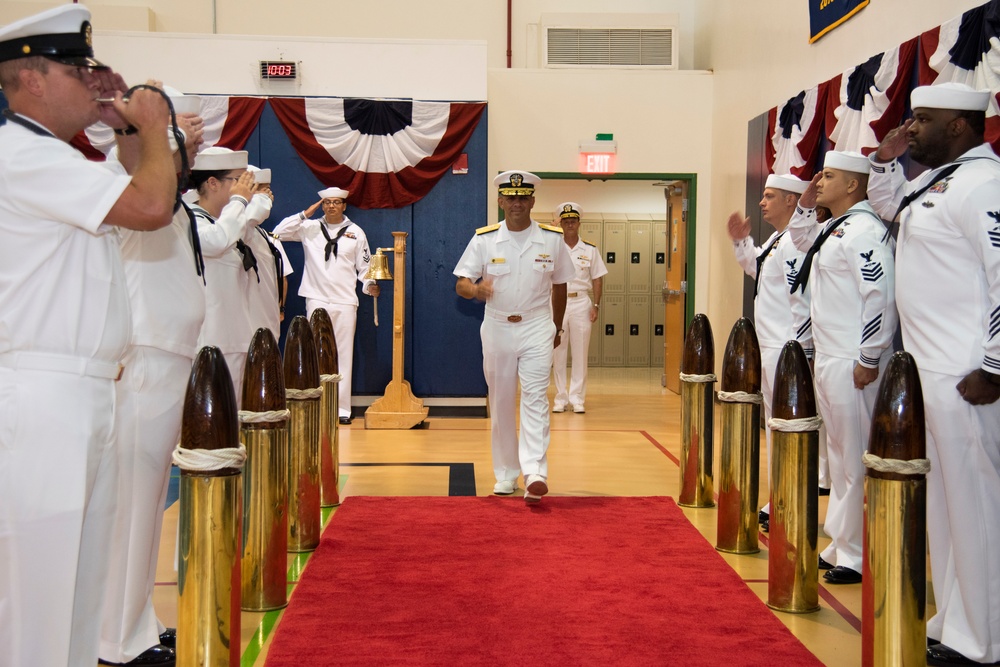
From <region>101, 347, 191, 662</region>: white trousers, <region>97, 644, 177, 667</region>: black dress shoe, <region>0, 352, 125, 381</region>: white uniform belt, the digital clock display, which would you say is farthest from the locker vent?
<region>0, 352, 125, 381</region>: white uniform belt

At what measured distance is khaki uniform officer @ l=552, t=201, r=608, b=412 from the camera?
31.1 feet

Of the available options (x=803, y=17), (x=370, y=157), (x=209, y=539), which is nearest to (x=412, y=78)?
(x=370, y=157)

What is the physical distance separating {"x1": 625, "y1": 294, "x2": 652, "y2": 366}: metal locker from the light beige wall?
183 inches

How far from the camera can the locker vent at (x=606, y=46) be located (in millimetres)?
10609

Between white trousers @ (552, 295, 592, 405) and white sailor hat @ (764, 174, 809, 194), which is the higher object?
white sailor hat @ (764, 174, 809, 194)

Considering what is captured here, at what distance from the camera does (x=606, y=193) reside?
49.3ft

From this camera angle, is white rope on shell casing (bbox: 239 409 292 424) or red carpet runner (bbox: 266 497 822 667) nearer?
red carpet runner (bbox: 266 497 822 667)

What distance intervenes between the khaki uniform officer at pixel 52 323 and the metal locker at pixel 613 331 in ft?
42.8

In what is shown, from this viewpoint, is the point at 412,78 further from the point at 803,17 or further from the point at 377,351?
the point at 803,17

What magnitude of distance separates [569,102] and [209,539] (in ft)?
27.2

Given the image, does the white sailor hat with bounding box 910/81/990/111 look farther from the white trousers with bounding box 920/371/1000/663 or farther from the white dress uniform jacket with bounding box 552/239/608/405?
the white dress uniform jacket with bounding box 552/239/608/405

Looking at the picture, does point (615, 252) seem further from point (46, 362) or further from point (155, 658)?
point (46, 362)

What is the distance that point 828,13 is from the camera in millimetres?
6895

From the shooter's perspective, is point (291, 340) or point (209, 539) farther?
point (291, 340)
